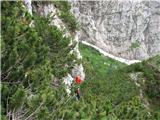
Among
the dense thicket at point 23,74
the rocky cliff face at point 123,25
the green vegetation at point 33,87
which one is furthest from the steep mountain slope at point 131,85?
the rocky cliff face at point 123,25

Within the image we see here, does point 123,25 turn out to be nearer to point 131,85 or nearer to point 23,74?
point 131,85

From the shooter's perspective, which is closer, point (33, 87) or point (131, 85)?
point (33, 87)

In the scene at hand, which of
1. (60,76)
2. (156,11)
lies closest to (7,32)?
(60,76)

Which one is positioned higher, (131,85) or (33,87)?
(33,87)

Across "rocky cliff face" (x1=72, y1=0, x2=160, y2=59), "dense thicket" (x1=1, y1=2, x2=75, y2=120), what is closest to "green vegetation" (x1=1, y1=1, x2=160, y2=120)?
"dense thicket" (x1=1, y1=2, x2=75, y2=120)

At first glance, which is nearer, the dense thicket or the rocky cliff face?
the dense thicket

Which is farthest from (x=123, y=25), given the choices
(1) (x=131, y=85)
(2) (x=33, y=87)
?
(2) (x=33, y=87)

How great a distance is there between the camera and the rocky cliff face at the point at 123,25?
43.2 m

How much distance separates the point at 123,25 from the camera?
4619cm

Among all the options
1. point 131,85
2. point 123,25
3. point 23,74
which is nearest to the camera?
point 23,74

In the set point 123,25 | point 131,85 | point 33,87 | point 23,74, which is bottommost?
point 123,25

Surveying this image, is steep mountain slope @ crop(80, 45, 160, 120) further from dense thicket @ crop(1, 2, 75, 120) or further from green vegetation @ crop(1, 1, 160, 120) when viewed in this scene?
dense thicket @ crop(1, 2, 75, 120)

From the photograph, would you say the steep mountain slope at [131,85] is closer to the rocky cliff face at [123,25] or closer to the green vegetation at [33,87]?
the green vegetation at [33,87]

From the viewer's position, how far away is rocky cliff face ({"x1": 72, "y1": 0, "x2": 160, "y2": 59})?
4325 centimetres
